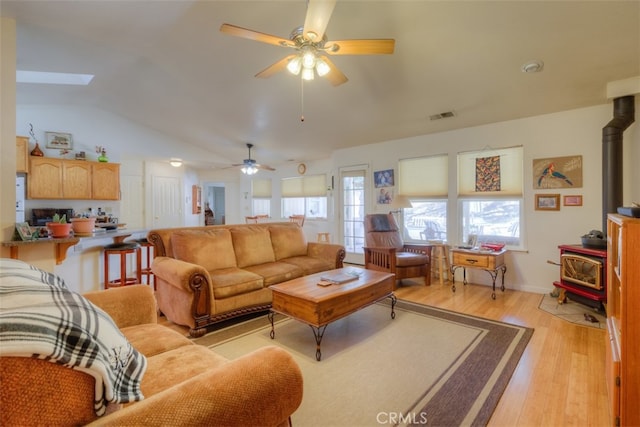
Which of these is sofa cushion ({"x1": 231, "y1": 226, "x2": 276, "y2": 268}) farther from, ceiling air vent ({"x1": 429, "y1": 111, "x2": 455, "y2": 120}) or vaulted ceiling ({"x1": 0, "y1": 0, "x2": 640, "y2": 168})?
ceiling air vent ({"x1": 429, "y1": 111, "x2": 455, "y2": 120})

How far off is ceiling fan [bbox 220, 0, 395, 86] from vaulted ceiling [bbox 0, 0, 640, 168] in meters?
0.61

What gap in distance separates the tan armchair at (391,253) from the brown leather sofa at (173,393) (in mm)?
3200

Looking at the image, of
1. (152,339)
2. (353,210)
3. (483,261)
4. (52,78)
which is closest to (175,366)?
(152,339)

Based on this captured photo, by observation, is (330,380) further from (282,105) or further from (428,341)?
(282,105)

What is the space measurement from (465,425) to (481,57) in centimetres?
320

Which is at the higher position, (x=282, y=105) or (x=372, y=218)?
(x=282, y=105)

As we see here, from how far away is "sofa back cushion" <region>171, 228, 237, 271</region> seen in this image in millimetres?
3082

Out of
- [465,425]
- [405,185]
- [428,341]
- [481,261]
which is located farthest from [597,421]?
[405,185]

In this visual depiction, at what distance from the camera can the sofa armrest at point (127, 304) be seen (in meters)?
1.72

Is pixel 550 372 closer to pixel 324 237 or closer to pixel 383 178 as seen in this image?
pixel 383 178

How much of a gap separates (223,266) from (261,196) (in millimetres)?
5024

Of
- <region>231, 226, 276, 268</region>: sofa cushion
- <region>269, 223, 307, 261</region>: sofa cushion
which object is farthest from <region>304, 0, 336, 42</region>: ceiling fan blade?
<region>269, 223, 307, 261</region>: sofa cushion

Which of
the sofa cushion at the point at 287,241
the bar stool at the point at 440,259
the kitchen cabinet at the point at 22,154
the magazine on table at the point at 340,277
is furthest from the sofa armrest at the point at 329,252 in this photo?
the kitchen cabinet at the point at 22,154

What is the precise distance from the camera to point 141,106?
5.22 metres
